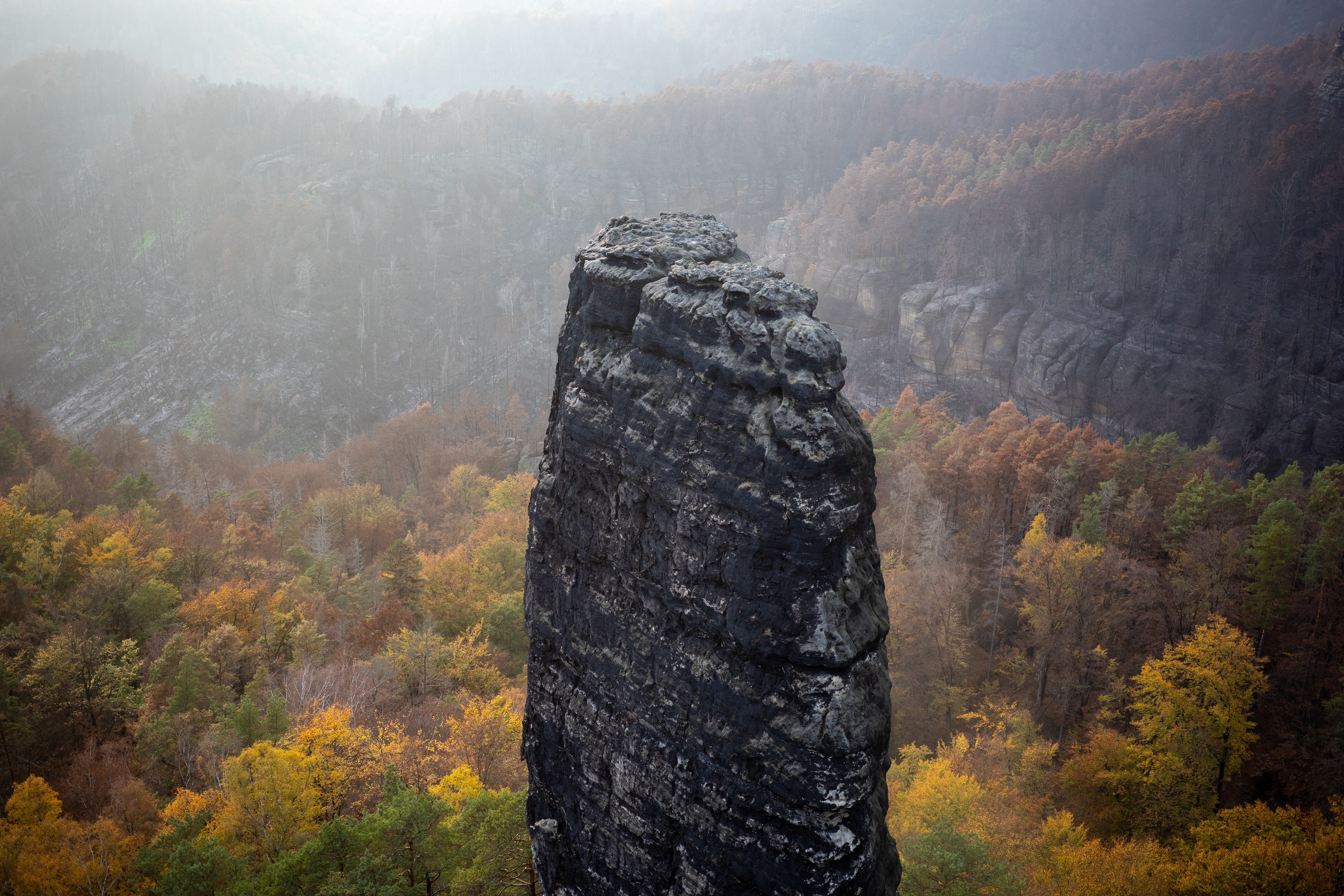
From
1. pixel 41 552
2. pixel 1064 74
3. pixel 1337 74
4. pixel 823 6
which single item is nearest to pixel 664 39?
pixel 823 6

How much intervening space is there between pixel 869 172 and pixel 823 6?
110372mm

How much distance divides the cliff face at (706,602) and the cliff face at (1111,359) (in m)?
63.3

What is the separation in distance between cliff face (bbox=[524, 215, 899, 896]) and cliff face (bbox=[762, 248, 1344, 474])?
6329 centimetres

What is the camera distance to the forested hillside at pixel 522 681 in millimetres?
18500

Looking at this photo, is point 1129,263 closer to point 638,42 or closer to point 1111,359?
point 1111,359

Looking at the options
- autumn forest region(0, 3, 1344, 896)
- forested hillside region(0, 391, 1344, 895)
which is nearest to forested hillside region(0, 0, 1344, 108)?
autumn forest region(0, 3, 1344, 896)

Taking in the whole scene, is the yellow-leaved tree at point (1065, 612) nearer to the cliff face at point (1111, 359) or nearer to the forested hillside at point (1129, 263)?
the forested hillside at point (1129, 263)

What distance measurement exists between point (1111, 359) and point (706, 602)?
235 feet

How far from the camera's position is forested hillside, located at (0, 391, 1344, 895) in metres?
18.5

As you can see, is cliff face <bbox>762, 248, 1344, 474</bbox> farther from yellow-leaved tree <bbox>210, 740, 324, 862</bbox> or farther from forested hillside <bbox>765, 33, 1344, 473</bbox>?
yellow-leaved tree <bbox>210, 740, 324, 862</bbox>

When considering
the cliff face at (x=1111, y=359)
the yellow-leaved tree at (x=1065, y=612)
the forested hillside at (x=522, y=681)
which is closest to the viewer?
the forested hillside at (x=522, y=681)

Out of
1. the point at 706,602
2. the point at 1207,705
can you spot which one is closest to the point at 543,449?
the point at 706,602

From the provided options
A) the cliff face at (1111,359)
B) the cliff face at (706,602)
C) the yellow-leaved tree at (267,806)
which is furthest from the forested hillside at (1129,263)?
the yellow-leaved tree at (267,806)

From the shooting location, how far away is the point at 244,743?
2311cm
